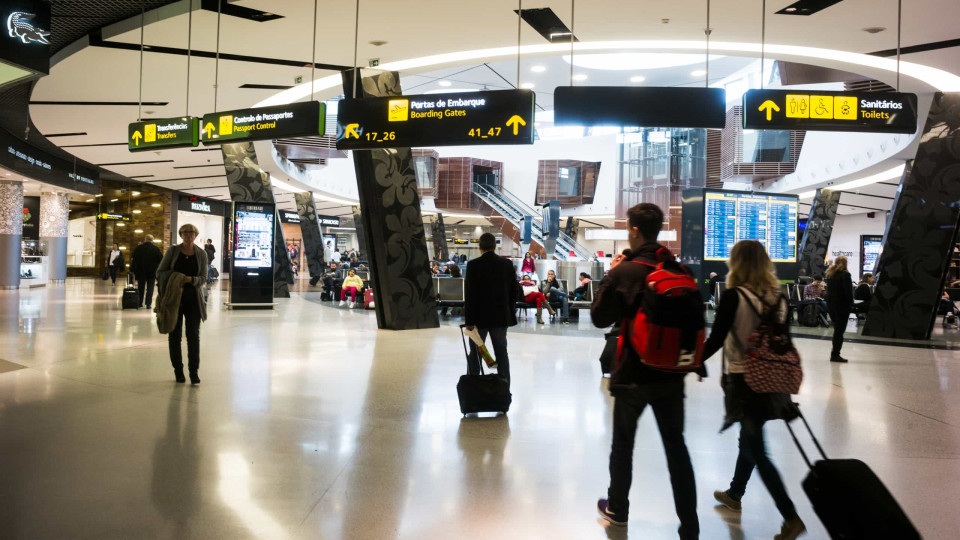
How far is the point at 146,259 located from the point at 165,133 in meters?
6.33

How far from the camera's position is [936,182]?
1224cm

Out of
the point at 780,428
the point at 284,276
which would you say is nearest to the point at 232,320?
the point at 284,276

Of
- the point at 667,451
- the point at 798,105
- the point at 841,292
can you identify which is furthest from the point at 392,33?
the point at 667,451

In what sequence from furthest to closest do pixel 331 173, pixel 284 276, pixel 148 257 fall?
pixel 331 173
pixel 284 276
pixel 148 257

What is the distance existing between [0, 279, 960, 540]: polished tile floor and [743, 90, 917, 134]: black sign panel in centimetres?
297

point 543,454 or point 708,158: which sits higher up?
point 708,158

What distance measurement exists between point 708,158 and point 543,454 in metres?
24.1

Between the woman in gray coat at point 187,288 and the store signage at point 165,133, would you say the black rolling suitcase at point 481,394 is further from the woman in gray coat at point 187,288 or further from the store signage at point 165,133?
the store signage at point 165,133

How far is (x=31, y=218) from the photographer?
3198cm

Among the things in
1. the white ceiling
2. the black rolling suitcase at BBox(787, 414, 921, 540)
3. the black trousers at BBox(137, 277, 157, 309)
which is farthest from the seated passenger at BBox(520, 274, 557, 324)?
the black rolling suitcase at BBox(787, 414, 921, 540)

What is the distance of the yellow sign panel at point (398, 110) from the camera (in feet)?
28.5

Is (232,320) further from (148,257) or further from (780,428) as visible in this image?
(780,428)

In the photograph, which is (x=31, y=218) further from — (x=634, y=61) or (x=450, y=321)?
(x=634, y=61)

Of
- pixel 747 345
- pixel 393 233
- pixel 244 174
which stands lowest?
pixel 747 345
